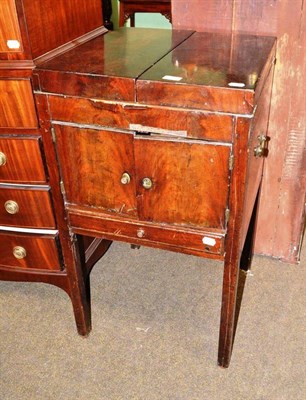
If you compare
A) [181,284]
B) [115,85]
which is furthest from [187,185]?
[181,284]

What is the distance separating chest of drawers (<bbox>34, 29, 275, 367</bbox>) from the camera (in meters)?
1.08

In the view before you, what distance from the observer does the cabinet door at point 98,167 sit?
47.2 inches

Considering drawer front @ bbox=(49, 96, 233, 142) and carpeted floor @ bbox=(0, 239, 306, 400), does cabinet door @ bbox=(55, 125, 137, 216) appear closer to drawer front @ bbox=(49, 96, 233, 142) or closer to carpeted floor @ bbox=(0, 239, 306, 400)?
drawer front @ bbox=(49, 96, 233, 142)

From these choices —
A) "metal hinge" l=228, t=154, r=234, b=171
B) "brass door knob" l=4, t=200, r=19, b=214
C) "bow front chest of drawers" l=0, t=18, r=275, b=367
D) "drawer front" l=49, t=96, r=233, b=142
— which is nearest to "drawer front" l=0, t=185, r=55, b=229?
"brass door knob" l=4, t=200, r=19, b=214

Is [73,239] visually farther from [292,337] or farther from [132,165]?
[292,337]

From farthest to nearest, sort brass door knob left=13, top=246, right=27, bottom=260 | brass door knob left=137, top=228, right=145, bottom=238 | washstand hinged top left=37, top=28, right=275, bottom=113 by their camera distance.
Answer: brass door knob left=13, top=246, right=27, bottom=260 < brass door knob left=137, top=228, right=145, bottom=238 < washstand hinged top left=37, top=28, right=275, bottom=113

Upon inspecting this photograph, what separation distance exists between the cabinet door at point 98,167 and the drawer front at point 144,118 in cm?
3

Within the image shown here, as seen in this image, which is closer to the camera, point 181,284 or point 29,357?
point 29,357

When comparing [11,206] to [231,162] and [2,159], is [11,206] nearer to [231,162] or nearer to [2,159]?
[2,159]

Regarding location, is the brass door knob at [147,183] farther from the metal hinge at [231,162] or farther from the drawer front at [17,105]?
the drawer front at [17,105]

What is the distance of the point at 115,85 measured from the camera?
43.8 inches

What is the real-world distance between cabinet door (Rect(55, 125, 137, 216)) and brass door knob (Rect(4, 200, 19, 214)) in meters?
0.24

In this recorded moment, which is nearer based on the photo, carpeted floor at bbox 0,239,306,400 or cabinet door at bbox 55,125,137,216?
cabinet door at bbox 55,125,137,216

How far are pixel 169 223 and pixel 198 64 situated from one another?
1.38 ft
